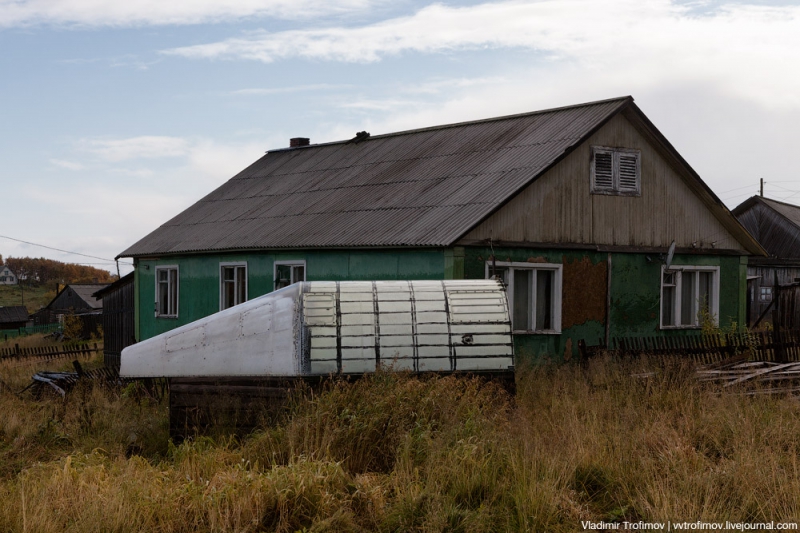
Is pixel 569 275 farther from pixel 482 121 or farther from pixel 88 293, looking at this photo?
pixel 88 293

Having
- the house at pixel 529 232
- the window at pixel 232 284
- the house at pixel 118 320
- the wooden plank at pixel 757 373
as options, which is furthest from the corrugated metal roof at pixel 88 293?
the wooden plank at pixel 757 373

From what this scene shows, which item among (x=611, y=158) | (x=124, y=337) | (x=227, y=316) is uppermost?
(x=611, y=158)

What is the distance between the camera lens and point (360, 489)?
7594mm

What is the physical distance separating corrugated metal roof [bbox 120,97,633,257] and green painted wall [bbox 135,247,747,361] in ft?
1.30

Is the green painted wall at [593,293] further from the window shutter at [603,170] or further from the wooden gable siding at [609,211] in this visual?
the window shutter at [603,170]

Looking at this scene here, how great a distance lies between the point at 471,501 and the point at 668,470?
5.96ft

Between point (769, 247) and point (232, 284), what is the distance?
24.9 metres

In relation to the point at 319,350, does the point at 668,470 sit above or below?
below

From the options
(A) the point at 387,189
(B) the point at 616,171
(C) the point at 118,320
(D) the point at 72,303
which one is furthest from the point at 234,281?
(D) the point at 72,303

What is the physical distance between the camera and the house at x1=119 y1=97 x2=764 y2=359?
53.9 feet

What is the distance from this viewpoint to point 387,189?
20078mm

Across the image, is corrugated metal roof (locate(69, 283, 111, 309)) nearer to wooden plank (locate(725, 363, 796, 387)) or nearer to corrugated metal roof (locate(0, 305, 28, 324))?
corrugated metal roof (locate(0, 305, 28, 324))

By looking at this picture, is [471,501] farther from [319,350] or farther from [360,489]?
[319,350]

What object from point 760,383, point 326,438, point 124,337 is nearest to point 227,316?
point 326,438
